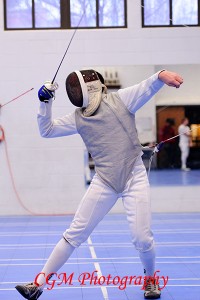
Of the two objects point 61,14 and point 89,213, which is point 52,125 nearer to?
point 89,213

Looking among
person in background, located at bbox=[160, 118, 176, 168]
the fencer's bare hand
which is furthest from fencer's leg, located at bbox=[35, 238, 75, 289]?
person in background, located at bbox=[160, 118, 176, 168]

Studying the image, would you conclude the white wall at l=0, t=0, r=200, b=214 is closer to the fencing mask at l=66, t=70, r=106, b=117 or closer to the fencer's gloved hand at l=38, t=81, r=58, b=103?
the fencing mask at l=66, t=70, r=106, b=117

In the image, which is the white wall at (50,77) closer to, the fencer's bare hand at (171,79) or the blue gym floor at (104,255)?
the blue gym floor at (104,255)

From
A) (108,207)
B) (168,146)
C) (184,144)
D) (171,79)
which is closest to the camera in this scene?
(171,79)

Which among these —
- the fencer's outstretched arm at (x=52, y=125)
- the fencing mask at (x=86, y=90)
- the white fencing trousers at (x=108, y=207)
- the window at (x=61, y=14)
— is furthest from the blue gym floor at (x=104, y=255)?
the window at (x=61, y=14)

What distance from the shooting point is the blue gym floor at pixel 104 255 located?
4867 millimetres

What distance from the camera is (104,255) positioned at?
6500 mm

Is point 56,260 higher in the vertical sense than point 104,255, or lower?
higher

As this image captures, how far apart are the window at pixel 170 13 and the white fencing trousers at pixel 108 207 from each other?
617 centimetres

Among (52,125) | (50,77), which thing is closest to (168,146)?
(50,77)

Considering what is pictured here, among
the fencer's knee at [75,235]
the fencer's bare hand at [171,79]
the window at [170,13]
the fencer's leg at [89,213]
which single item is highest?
the window at [170,13]

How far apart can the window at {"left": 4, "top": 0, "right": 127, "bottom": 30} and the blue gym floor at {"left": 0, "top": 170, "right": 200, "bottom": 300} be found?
2.90 metres

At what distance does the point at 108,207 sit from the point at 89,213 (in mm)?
152

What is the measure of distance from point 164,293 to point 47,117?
4.96ft
